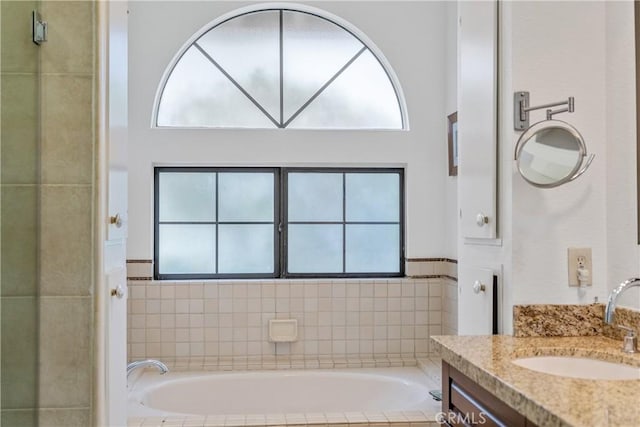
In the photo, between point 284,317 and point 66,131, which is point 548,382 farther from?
point 284,317

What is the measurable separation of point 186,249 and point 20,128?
2001mm

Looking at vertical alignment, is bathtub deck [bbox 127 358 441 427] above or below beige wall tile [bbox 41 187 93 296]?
A: below

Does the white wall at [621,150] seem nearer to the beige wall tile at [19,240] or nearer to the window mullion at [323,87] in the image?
the beige wall tile at [19,240]

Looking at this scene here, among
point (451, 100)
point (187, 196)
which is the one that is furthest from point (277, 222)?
point (451, 100)

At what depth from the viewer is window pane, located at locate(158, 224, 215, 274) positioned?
356 centimetres

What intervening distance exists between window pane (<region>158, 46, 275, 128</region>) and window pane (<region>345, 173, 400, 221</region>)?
0.63m

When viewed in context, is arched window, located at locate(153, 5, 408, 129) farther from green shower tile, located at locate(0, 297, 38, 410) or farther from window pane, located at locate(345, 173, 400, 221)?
green shower tile, located at locate(0, 297, 38, 410)

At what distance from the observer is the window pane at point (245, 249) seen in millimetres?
3604

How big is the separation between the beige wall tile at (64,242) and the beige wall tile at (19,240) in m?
0.03

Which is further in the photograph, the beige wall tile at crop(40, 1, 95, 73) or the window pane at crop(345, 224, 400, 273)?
the window pane at crop(345, 224, 400, 273)

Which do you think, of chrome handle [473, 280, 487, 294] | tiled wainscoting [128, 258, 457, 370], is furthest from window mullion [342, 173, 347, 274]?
chrome handle [473, 280, 487, 294]

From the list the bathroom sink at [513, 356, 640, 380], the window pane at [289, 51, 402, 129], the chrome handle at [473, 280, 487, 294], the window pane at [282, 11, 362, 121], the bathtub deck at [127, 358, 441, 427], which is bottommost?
the bathtub deck at [127, 358, 441, 427]

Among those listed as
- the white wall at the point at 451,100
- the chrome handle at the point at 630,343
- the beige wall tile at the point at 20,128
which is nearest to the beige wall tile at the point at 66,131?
the beige wall tile at the point at 20,128

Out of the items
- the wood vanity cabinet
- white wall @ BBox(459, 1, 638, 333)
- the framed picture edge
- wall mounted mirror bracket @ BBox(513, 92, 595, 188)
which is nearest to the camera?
the wood vanity cabinet
